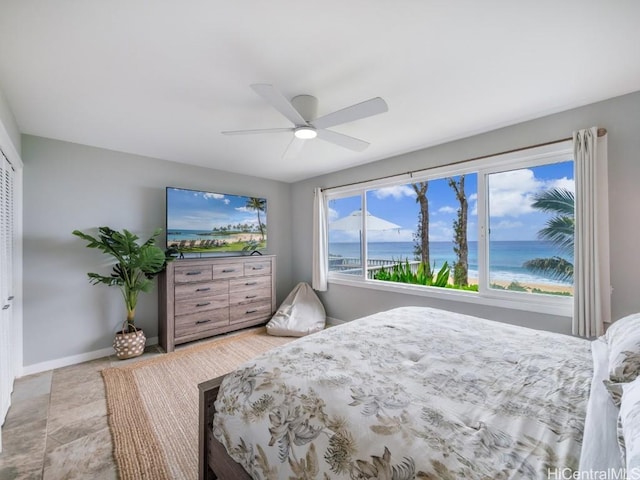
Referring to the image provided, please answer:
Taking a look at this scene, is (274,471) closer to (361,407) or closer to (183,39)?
(361,407)

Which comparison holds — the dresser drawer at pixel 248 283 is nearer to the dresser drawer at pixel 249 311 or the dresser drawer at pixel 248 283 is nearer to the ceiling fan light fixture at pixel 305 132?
the dresser drawer at pixel 249 311

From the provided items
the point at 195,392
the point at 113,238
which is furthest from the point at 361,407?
the point at 113,238

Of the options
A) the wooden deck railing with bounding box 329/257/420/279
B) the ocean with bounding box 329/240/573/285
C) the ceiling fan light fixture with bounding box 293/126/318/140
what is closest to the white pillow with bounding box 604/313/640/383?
the ocean with bounding box 329/240/573/285

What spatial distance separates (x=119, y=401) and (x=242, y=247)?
7.60 ft

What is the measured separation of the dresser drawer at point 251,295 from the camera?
12.3 feet

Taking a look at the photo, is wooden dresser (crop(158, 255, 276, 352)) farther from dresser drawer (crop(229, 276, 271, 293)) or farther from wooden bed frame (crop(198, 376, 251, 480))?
wooden bed frame (crop(198, 376, 251, 480))

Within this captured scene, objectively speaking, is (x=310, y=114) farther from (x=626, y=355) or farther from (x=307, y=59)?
(x=626, y=355)

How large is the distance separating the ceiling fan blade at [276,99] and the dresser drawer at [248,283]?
2497 mm

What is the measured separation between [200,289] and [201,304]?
19 centimetres

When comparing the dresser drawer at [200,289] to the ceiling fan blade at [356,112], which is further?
the dresser drawer at [200,289]

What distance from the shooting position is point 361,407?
958 millimetres

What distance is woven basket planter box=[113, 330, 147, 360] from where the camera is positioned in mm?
2973

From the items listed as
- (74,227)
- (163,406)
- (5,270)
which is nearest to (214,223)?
(74,227)

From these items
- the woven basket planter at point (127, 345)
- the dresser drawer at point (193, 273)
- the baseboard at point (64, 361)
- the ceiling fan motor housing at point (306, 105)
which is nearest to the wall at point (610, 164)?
the ceiling fan motor housing at point (306, 105)
